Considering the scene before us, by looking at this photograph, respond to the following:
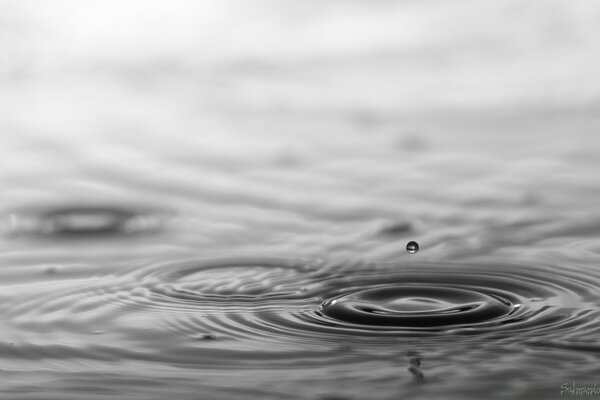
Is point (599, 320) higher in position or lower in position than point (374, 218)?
lower

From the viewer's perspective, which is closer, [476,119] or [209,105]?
[476,119]

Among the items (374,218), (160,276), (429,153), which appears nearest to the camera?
(160,276)

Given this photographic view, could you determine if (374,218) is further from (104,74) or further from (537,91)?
(104,74)

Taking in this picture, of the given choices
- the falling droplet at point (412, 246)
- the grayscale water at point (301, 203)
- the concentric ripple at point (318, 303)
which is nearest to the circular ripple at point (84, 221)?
the grayscale water at point (301, 203)

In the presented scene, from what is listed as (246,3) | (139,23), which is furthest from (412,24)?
(139,23)

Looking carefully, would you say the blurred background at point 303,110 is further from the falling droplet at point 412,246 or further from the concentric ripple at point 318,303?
the concentric ripple at point 318,303

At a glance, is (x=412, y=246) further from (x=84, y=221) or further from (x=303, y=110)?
(x=303, y=110)
